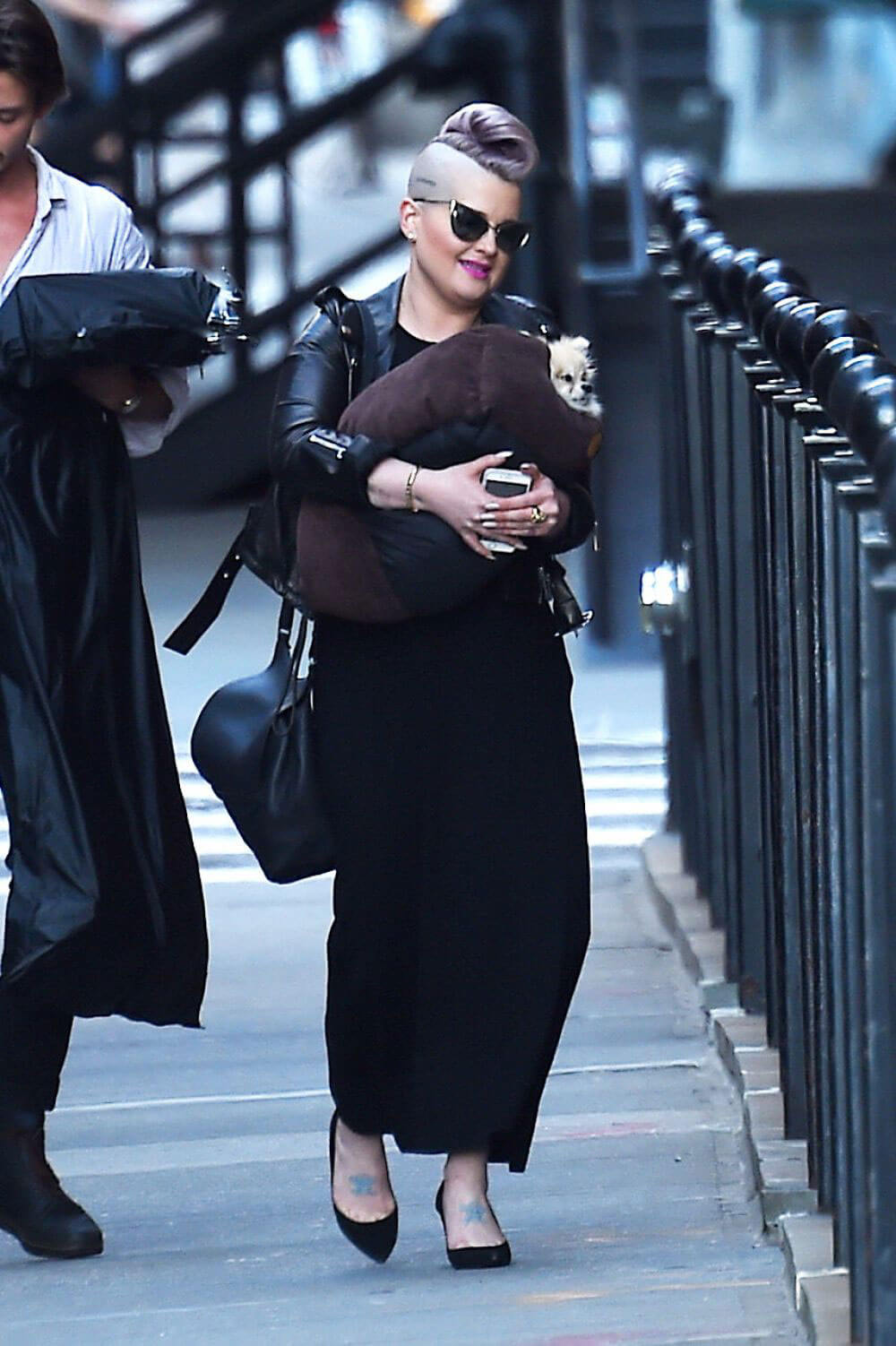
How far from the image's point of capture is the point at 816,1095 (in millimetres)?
3680

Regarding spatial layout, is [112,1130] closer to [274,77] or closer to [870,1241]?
[870,1241]

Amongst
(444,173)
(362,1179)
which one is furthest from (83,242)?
(362,1179)

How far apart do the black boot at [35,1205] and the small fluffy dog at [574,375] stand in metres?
1.31

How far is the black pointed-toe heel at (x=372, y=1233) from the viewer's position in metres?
3.83

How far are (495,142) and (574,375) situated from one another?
322 millimetres

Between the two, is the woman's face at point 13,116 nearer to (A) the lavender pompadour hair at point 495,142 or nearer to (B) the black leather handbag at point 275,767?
(A) the lavender pompadour hair at point 495,142

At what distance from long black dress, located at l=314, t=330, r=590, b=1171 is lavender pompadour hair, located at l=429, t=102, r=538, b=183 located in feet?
0.88

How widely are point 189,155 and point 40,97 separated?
2442 centimetres

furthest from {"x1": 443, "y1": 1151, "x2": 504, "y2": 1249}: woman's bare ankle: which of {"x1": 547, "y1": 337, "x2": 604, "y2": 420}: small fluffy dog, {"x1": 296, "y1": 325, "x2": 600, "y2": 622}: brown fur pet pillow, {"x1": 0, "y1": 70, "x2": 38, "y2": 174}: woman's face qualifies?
{"x1": 0, "y1": 70, "x2": 38, "y2": 174}: woman's face

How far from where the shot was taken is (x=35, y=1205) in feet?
12.9

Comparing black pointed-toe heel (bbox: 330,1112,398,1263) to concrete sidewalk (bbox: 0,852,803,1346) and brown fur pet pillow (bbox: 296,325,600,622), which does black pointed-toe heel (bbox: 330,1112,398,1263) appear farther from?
brown fur pet pillow (bbox: 296,325,600,622)

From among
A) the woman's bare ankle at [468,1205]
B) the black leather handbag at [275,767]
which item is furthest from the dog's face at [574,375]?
the woman's bare ankle at [468,1205]

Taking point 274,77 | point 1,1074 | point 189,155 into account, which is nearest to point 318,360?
point 1,1074

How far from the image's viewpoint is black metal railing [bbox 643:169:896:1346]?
8.75 feet
